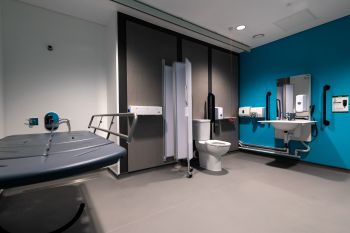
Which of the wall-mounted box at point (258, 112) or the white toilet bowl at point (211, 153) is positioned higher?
the wall-mounted box at point (258, 112)

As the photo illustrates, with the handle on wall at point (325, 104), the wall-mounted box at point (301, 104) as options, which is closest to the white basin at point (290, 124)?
the handle on wall at point (325, 104)

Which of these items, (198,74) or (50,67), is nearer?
(50,67)

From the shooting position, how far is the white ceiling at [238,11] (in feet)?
7.71

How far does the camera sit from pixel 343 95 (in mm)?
2713

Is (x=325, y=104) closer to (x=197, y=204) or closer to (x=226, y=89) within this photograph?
(x=226, y=89)

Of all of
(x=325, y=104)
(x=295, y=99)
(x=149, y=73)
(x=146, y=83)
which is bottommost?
(x=325, y=104)

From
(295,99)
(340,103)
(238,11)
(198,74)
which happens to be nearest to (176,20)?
(238,11)

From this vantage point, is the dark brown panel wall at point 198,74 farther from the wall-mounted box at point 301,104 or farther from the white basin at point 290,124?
the wall-mounted box at point 301,104

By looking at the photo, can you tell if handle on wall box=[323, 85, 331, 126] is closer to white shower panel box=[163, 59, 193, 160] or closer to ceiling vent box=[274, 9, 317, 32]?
ceiling vent box=[274, 9, 317, 32]

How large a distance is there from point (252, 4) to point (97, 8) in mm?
2286

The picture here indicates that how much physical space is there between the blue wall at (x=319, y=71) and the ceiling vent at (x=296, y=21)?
30cm

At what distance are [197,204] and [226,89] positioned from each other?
297cm

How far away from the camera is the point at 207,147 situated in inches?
110

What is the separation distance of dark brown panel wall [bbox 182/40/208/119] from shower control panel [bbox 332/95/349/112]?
7.23ft
